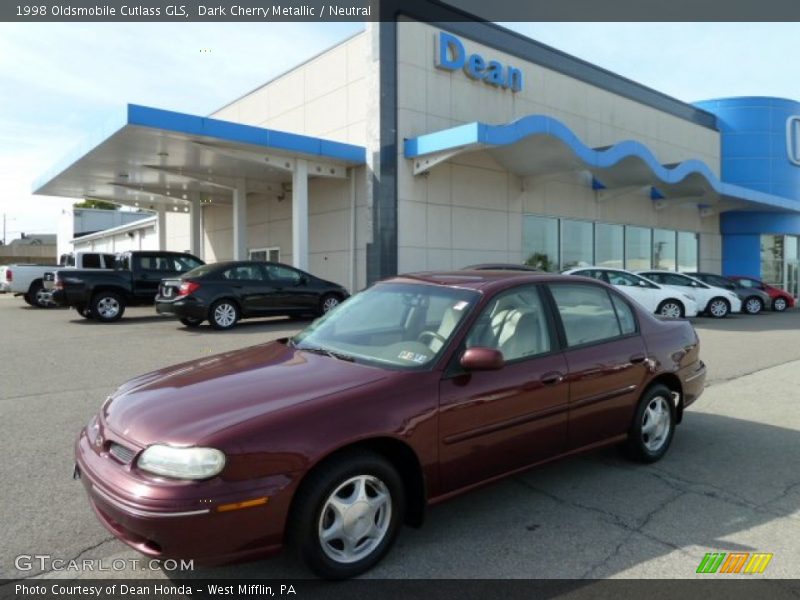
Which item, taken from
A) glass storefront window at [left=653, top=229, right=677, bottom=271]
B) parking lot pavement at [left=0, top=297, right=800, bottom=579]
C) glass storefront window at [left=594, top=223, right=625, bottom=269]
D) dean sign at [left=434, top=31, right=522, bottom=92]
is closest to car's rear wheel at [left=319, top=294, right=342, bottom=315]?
parking lot pavement at [left=0, top=297, right=800, bottom=579]

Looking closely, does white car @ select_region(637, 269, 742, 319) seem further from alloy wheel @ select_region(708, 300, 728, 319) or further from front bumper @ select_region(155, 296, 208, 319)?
front bumper @ select_region(155, 296, 208, 319)

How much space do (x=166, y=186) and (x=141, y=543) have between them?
21.9 metres

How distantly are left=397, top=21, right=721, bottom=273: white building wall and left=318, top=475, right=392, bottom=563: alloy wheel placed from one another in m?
14.1

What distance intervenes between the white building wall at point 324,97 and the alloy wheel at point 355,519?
1575 centimetres

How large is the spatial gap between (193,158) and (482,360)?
16.1 m

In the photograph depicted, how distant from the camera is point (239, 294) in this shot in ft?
42.5

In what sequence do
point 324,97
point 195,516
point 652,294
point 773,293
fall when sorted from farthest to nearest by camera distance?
point 773,293 < point 324,97 < point 652,294 < point 195,516

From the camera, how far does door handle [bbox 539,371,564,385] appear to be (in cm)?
373

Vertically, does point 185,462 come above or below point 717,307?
above

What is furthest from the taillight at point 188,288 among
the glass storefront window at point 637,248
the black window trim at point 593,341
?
the glass storefront window at point 637,248

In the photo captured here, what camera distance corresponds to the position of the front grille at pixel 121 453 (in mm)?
2784

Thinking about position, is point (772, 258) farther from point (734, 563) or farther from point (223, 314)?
point (734, 563)

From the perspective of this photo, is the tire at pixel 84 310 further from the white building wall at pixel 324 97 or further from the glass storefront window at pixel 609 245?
the glass storefront window at pixel 609 245

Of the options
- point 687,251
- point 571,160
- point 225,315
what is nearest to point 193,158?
point 225,315
